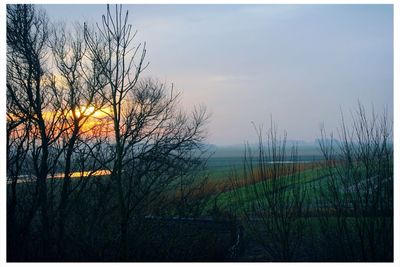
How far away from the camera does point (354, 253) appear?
231 inches

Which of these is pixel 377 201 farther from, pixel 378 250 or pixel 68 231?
Result: pixel 68 231

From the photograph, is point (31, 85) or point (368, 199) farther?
point (31, 85)

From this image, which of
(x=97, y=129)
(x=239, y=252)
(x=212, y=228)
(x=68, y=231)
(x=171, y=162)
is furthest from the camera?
(x=97, y=129)

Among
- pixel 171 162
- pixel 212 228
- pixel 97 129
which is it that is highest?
pixel 97 129

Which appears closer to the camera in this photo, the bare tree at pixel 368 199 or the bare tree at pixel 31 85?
the bare tree at pixel 368 199

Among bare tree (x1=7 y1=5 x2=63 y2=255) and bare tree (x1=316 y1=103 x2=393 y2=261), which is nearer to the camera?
bare tree (x1=316 y1=103 x2=393 y2=261)

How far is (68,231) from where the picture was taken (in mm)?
6977

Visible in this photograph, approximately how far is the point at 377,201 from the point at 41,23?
10.3 meters

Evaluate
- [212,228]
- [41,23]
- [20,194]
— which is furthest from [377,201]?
[41,23]

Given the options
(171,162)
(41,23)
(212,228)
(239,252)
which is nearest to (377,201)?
(212,228)

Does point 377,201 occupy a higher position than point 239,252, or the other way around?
point 377,201

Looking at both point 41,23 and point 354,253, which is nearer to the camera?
point 354,253

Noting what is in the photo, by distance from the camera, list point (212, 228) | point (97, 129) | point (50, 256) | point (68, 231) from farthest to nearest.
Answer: point (97, 129) → point (212, 228) → point (68, 231) → point (50, 256)

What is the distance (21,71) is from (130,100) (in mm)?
3512
